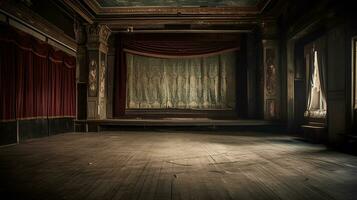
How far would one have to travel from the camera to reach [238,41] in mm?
10617

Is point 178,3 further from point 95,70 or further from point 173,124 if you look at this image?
point 173,124

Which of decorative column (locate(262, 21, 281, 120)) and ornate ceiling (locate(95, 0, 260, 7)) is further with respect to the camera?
decorative column (locate(262, 21, 281, 120))

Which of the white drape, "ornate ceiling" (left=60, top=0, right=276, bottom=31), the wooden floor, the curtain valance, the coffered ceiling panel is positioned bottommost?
the wooden floor

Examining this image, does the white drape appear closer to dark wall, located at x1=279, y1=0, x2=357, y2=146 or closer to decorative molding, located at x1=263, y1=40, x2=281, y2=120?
dark wall, located at x1=279, y1=0, x2=357, y2=146

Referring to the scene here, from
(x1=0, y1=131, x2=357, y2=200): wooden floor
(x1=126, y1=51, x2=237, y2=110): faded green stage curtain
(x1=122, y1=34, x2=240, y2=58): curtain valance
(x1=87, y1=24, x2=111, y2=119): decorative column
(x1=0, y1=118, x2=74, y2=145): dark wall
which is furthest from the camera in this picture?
(x1=126, y1=51, x2=237, y2=110): faded green stage curtain

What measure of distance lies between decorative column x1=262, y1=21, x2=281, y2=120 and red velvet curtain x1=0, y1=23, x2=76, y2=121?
6378 mm

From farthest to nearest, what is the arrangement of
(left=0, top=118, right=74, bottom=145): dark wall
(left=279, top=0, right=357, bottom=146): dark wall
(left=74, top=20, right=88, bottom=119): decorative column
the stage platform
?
(left=74, top=20, right=88, bottom=119): decorative column → the stage platform → (left=0, top=118, right=74, bottom=145): dark wall → (left=279, top=0, right=357, bottom=146): dark wall

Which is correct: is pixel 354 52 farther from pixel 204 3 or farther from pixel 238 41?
pixel 238 41

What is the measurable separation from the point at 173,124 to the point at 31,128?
154 inches

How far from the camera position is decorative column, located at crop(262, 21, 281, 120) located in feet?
29.8

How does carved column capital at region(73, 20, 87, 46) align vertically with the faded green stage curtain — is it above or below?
above

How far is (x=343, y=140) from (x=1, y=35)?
694 cm

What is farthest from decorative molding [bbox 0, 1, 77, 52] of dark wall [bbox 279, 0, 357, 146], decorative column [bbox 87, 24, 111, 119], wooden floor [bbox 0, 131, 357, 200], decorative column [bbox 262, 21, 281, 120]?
dark wall [bbox 279, 0, 357, 146]

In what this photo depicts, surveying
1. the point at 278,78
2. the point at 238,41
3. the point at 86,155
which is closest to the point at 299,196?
the point at 86,155
